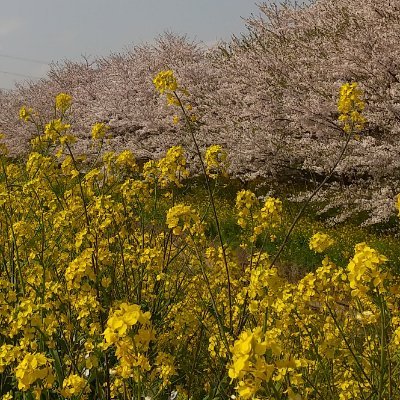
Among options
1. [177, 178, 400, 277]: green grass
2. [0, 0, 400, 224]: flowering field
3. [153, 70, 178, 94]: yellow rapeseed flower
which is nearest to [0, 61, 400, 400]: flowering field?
[153, 70, 178, 94]: yellow rapeseed flower

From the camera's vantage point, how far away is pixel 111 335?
2.08m

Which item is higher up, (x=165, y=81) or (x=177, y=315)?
(x=165, y=81)

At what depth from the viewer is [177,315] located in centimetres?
433

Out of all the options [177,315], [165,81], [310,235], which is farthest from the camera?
[310,235]

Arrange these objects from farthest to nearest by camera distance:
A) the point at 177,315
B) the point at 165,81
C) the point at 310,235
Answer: the point at 310,235 < the point at 177,315 < the point at 165,81

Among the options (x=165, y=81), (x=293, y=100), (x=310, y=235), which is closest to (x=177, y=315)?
(x=165, y=81)

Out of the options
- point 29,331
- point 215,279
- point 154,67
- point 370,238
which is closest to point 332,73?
point 370,238

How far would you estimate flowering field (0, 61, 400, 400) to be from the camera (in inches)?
88.4

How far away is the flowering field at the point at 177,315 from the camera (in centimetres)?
224

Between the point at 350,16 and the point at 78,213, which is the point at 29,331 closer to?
the point at 78,213

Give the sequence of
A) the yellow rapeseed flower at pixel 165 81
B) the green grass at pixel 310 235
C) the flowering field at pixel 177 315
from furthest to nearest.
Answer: the green grass at pixel 310 235
the yellow rapeseed flower at pixel 165 81
the flowering field at pixel 177 315

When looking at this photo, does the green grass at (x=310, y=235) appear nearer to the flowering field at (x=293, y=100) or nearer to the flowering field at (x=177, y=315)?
the flowering field at (x=293, y=100)

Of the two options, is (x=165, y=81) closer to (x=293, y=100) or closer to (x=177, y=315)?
(x=177, y=315)

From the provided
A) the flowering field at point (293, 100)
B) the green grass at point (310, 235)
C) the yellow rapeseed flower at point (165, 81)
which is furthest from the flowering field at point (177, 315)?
the flowering field at point (293, 100)
